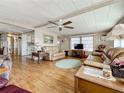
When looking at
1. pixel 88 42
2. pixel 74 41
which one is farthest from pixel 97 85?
pixel 74 41

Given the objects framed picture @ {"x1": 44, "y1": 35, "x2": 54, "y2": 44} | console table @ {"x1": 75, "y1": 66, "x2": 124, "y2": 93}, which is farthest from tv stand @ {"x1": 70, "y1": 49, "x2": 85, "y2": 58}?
console table @ {"x1": 75, "y1": 66, "x2": 124, "y2": 93}

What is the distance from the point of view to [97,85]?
1118 mm

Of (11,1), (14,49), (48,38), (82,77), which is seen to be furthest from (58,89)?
(14,49)

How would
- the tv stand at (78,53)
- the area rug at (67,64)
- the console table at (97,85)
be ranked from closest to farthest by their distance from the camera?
the console table at (97,85) < the area rug at (67,64) < the tv stand at (78,53)

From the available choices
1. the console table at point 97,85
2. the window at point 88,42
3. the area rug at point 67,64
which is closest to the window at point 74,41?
the window at point 88,42

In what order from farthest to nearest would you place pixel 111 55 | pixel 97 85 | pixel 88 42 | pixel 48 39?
pixel 88 42 < pixel 48 39 < pixel 111 55 < pixel 97 85

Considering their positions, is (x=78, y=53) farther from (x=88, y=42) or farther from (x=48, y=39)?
(x=48, y=39)

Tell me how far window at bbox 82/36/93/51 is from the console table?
796cm

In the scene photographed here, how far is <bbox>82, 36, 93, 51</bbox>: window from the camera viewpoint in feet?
29.0

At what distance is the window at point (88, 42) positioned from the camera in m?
8.83

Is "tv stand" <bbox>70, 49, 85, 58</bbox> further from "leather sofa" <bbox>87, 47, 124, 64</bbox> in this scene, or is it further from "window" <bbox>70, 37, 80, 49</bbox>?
"leather sofa" <bbox>87, 47, 124, 64</bbox>

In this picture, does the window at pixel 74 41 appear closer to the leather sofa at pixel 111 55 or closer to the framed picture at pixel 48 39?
the framed picture at pixel 48 39

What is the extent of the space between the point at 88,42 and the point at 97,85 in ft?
27.0

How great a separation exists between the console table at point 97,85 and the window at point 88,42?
796cm
